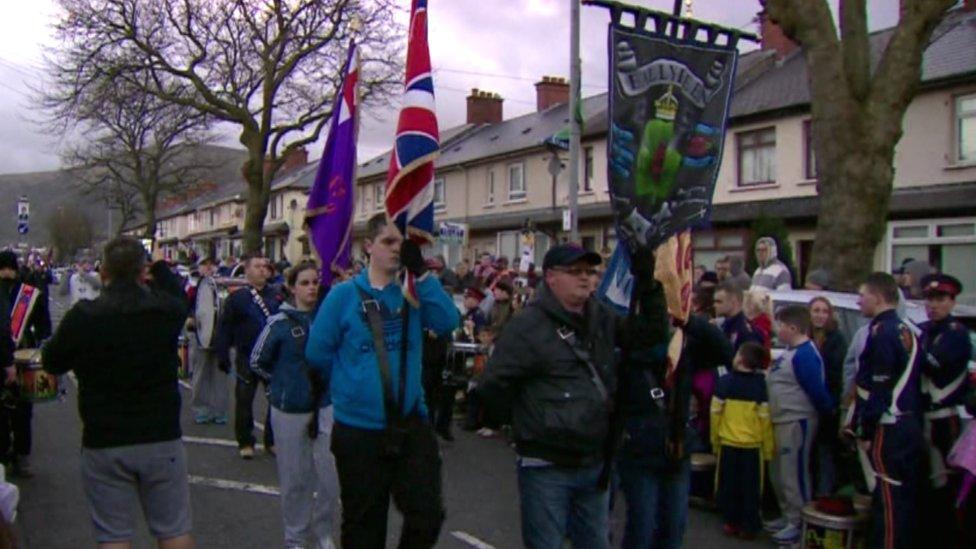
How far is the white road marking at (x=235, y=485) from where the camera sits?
8167 mm

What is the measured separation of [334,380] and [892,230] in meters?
20.4

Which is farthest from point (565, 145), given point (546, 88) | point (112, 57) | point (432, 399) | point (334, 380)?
point (546, 88)

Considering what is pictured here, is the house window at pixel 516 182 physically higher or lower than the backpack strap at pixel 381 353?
higher

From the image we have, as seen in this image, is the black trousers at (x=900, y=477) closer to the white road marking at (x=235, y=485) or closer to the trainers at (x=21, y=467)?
the white road marking at (x=235, y=485)

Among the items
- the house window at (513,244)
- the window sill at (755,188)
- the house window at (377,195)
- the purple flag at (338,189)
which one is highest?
the house window at (377,195)

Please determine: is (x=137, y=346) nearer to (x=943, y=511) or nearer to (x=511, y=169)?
(x=943, y=511)

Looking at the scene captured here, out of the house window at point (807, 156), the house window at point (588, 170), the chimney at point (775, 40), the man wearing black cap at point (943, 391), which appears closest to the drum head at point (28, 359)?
the man wearing black cap at point (943, 391)

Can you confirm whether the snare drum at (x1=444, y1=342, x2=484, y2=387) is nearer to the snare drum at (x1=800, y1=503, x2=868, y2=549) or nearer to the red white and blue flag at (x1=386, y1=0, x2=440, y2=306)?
the snare drum at (x1=800, y1=503, x2=868, y2=549)

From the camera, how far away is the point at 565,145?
20.0 metres

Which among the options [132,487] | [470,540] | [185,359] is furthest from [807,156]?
[132,487]

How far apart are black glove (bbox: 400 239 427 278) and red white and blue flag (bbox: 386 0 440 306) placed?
136 millimetres

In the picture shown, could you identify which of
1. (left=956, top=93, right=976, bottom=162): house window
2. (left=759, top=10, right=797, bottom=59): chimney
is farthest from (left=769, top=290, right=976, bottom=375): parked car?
(left=759, top=10, right=797, bottom=59): chimney

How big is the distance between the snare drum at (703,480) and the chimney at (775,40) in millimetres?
23915

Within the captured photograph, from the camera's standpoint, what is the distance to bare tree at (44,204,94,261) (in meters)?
110
